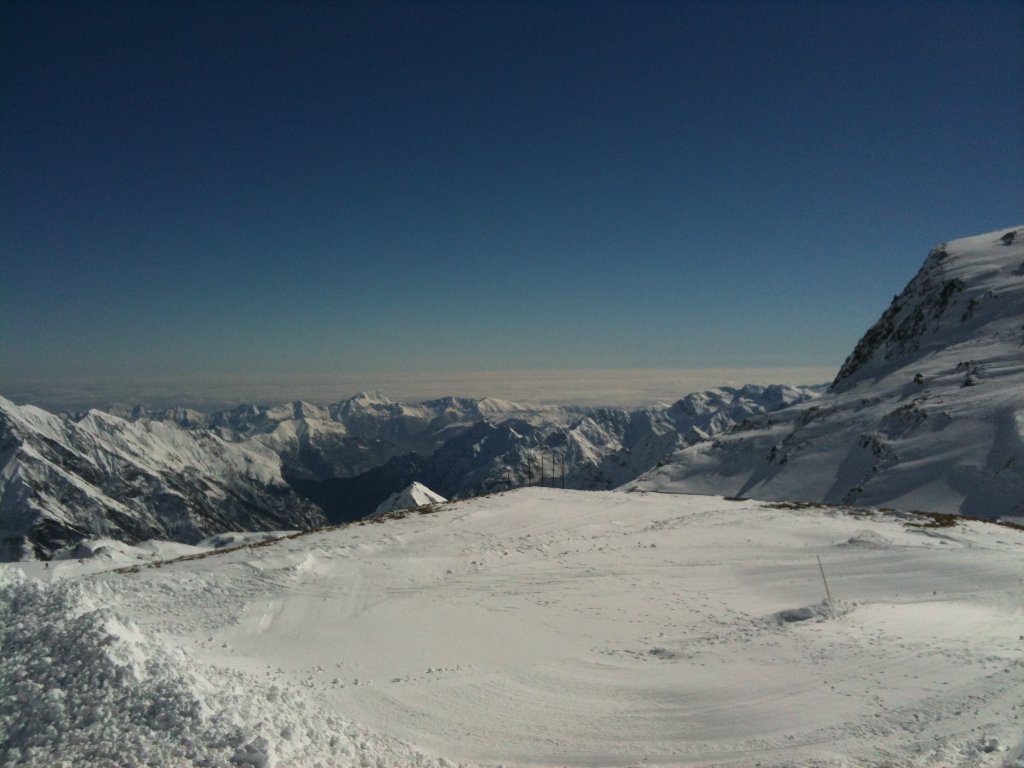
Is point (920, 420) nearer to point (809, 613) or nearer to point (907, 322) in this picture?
point (907, 322)

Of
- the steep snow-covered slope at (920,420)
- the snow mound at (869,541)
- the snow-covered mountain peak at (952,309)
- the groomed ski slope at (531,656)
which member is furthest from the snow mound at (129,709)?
the snow-covered mountain peak at (952,309)

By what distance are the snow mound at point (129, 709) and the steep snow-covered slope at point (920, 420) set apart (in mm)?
41211

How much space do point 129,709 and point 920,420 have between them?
56279 millimetres

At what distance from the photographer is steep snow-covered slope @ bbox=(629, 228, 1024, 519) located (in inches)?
1533

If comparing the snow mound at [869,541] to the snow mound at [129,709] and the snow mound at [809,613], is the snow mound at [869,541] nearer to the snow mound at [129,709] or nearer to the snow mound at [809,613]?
the snow mound at [809,613]

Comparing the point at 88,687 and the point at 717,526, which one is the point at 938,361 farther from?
the point at 88,687

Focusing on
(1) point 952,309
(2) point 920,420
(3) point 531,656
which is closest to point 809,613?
(3) point 531,656

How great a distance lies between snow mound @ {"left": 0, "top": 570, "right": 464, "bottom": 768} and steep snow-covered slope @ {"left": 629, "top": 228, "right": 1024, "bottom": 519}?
4121 centimetres

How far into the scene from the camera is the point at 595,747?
396 inches

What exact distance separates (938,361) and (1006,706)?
197 feet

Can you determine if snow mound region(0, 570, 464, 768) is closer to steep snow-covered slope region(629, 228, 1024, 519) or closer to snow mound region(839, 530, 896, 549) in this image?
snow mound region(839, 530, 896, 549)

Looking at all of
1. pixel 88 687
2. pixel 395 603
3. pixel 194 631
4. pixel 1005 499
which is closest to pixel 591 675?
pixel 395 603

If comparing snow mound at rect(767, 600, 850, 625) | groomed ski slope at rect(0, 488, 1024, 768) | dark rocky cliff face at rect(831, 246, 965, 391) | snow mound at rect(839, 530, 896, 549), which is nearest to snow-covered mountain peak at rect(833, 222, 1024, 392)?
dark rocky cliff face at rect(831, 246, 965, 391)

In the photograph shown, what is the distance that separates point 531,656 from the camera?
13.9 meters
